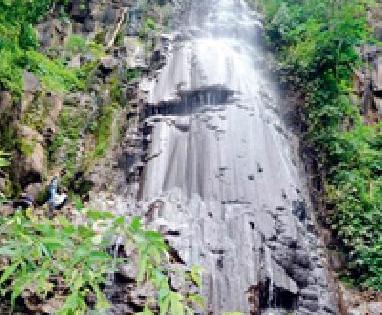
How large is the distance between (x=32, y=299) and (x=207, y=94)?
776cm

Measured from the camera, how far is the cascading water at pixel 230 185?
7.87 metres

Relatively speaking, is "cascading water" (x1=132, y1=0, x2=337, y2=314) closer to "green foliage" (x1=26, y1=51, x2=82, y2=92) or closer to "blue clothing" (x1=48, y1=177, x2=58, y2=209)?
"blue clothing" (x1=48, y1=177, x2=58, y2=209)

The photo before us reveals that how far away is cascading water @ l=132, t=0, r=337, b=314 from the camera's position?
7867mm

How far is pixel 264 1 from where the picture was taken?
18.6m

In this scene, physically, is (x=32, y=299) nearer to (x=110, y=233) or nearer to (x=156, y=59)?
(x=110, y=233)

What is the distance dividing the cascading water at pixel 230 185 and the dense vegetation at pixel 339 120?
0.86 metres

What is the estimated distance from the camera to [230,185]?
973 centimetres

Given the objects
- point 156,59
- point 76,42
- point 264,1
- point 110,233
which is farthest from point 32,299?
point 264,1

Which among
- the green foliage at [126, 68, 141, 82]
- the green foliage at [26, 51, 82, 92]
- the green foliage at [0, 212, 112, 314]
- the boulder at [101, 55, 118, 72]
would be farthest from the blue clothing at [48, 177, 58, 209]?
the green foliage at [0, 212, 112, 314]

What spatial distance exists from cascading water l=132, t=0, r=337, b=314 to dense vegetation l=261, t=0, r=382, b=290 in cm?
86

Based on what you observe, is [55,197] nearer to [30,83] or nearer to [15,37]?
[15,37]

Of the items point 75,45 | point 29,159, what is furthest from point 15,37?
point 75,45

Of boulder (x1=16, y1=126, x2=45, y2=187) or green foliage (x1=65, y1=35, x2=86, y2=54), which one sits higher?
green foliage (x1=65, y1=35, x2=86, y2=54)

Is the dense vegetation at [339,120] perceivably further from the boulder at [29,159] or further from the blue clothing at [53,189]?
the boulder at [29,159]
